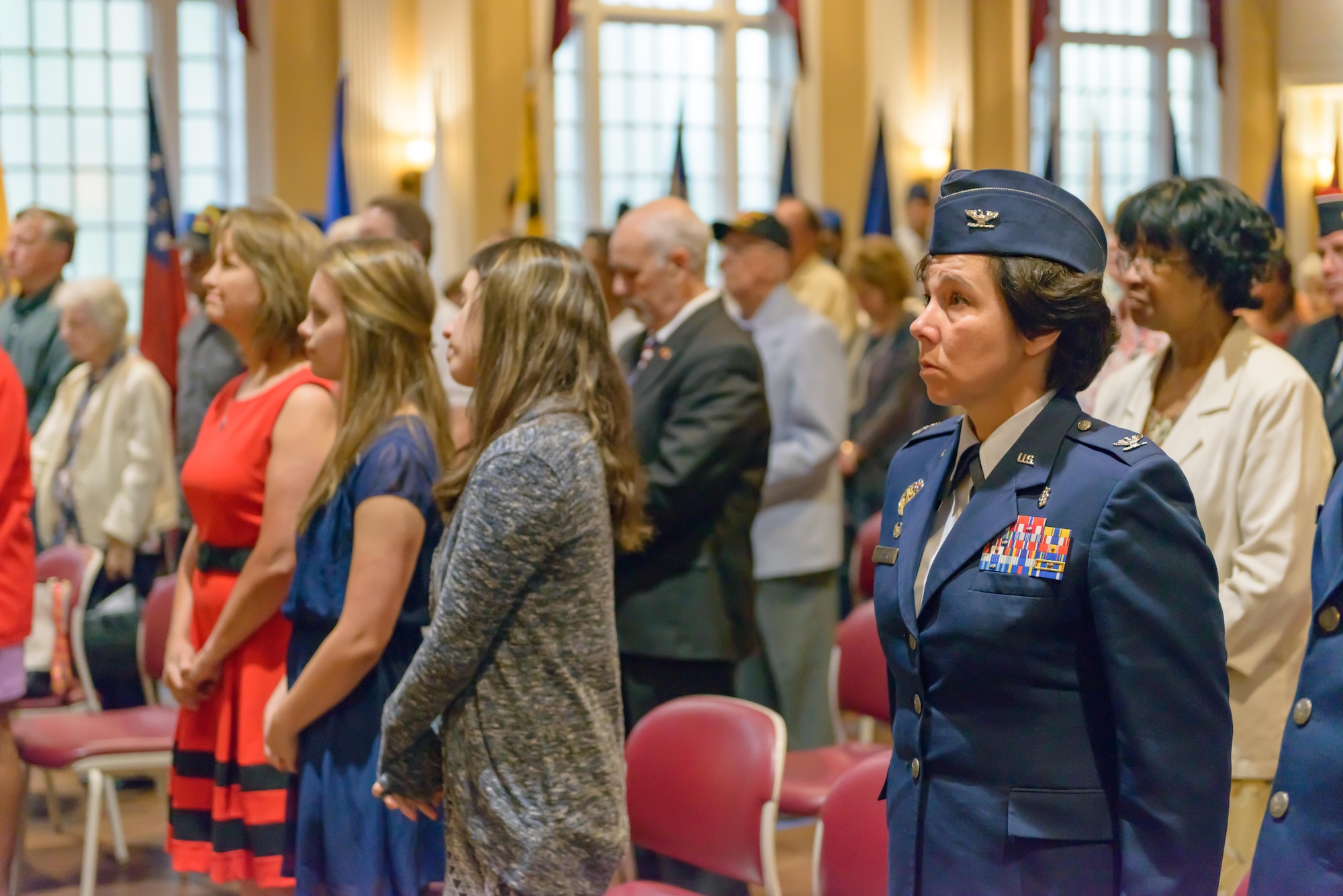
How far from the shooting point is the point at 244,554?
256 centimetres

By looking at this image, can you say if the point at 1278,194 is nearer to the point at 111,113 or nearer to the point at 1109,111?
the point at 1109,111

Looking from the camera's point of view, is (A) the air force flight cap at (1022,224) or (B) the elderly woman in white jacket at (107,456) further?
(B) the elderly woman in white jacket at (107,456)

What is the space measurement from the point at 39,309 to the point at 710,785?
374 centimetres

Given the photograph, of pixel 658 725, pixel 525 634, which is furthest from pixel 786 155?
pixel 525 634

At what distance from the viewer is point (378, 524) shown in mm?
2203

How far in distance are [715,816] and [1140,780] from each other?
1.18m

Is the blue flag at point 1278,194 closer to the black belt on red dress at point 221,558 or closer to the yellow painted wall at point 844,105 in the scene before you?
the black belt on red dress at point 221,558

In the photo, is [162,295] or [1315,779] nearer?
[1315,779]

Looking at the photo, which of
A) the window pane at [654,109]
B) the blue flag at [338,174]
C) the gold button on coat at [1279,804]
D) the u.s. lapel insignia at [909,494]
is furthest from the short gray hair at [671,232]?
the window pane at [654,109]

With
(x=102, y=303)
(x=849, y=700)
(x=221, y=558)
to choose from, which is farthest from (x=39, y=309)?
(x=849, y=700)

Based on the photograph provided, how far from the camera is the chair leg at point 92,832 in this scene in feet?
11.3

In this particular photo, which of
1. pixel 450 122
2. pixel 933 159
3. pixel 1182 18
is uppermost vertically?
pixel 450 122

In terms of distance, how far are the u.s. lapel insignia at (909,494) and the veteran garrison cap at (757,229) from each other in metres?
2.64

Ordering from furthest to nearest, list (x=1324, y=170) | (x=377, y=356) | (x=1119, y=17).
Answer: (x=1119, y=17), (x=377, y=356), (x=1324, y=170)
